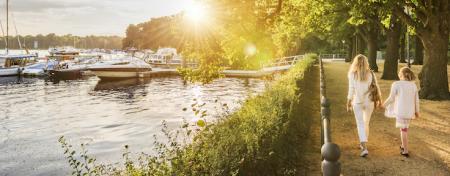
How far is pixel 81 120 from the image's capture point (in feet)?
86.5

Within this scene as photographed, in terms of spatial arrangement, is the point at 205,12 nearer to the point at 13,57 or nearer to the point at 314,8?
the point at 314,8

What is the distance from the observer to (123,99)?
37.8 meters

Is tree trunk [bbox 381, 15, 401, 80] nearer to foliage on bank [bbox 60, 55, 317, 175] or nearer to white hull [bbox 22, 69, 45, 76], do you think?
foliage on bank [bbox 60, 55, 317, 175]

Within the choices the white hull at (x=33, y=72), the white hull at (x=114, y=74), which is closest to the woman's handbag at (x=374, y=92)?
the white hull at (x=114, y=74)

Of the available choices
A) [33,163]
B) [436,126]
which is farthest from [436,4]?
[33,163]

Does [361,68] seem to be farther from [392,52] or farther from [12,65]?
[12,65]

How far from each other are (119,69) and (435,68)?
47570mm

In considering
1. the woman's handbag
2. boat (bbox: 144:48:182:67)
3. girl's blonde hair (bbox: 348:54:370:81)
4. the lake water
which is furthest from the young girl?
boat (bbox: 144:48:182:67)

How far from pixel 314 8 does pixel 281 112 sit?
17328 millimetres

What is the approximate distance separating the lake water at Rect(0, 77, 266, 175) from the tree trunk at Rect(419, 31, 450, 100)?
7652 mm

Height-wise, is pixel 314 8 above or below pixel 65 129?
above

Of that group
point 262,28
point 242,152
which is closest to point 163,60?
point 262,28

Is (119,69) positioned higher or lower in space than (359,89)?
higher

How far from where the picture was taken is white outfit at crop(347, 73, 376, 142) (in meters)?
9.39
